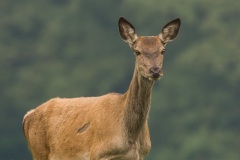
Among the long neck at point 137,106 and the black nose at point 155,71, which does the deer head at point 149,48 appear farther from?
the long neck at point 137,106

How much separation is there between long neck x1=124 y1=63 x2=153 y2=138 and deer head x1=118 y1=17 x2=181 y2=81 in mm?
294

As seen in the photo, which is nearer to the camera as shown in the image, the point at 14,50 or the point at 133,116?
the point at 133,116

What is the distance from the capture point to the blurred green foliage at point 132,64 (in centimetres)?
8919

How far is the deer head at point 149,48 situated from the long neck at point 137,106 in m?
0.29

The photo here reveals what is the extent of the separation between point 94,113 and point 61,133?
0.91m

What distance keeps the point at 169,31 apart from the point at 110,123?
69.1 inches

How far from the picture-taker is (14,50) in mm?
100438

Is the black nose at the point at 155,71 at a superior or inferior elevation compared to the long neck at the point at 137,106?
superior

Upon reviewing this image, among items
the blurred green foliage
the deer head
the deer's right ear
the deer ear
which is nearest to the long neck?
the deer head

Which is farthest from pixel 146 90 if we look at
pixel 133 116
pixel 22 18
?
pixel 22 18

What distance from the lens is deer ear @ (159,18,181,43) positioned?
Answer: 60.6ft

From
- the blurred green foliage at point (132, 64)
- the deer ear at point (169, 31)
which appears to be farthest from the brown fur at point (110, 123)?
the blurred green foliage at point (132, 64)

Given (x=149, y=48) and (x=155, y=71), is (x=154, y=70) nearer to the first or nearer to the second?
(x=155, y=71)

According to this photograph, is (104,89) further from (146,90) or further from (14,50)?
(146,90)
